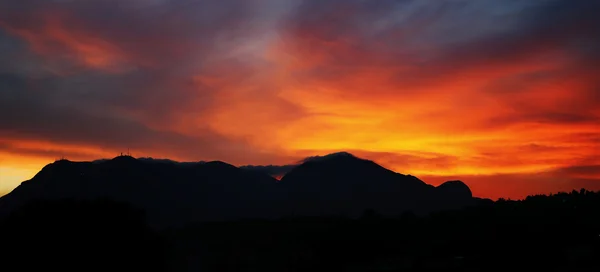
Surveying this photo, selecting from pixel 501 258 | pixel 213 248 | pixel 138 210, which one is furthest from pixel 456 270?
pixel 213 248

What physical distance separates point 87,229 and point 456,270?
3389 centimetres

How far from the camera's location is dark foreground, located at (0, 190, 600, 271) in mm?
51559

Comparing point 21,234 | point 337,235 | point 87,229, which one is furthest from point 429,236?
point 21,234

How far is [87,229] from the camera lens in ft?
183

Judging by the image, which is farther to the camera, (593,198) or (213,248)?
(213,248)

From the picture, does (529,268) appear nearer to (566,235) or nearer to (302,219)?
(566,235)

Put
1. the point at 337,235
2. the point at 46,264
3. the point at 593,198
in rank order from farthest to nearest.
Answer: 1. the point at 337,235
2. the point at 593,198
3. the point at 46,264

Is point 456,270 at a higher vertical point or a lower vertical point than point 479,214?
lower

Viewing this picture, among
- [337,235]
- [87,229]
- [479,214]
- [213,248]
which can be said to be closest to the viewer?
[87,229]

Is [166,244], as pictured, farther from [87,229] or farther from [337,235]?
[337,235]

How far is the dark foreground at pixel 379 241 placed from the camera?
169ft

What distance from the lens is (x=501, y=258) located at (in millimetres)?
52406

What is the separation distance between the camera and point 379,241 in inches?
3233

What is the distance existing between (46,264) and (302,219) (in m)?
83.2
